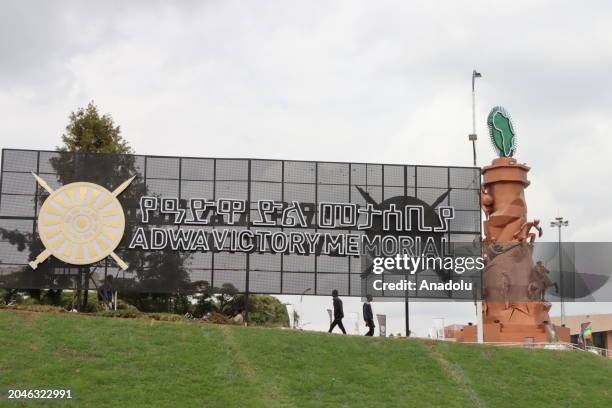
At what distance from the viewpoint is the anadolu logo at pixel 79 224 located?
3312 cm

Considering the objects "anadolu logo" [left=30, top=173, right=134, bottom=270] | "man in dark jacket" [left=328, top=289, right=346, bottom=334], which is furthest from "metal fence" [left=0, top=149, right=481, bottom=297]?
"man in dark jacket" [left=328, top=289, right=346, bottom=334]

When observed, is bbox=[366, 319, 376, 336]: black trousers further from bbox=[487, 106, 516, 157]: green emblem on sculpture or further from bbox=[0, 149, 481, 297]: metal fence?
bbox=[487, 106, 516, 157]: green emblem on sculpture

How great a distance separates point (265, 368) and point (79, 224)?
10594 mm

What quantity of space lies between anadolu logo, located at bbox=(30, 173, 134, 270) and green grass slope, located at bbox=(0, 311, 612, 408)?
3836 mm

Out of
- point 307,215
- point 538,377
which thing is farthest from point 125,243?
point 538,377

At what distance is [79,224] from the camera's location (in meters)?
33.3

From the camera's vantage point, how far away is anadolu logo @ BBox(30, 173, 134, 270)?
Result: 3312cm

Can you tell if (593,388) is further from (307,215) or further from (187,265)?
(187,265)

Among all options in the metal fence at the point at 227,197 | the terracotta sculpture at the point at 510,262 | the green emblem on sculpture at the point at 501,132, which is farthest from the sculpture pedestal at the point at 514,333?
the green emblem on sculpture at the point at 501,132

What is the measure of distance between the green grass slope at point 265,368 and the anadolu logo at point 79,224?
12.6 feet

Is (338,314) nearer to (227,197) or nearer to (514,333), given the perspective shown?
(227,197)

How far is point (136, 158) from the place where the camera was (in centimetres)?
3409

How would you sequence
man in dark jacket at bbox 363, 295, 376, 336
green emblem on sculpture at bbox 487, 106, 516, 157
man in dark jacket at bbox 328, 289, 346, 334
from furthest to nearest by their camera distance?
1. green emblem on sculpture at bbox 487, 106, 516, 157
2. man in dark jacket at bbox 328, 289, 346, 334
3. man in dark jacket at bbox 363, 295, 376, 336

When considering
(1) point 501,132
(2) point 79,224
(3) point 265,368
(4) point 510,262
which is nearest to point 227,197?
(2) point 79,224
